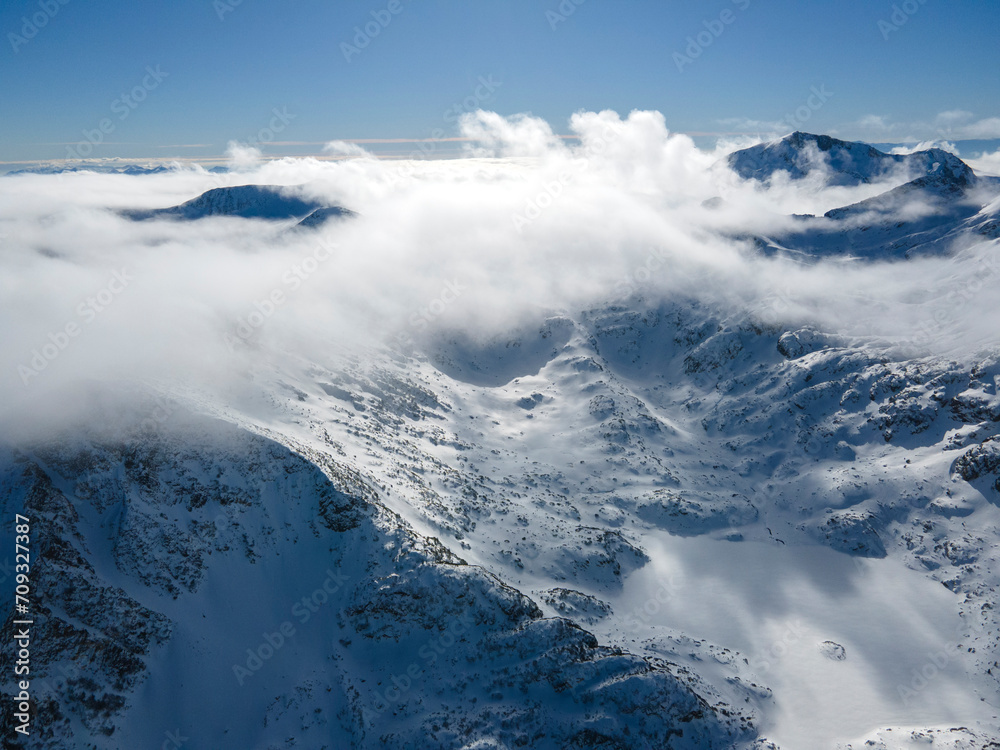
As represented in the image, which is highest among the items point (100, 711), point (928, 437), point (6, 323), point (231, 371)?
point (928, 437)

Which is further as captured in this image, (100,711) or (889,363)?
(889,363)

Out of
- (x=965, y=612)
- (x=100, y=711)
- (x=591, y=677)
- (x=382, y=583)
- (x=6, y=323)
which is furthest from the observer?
(x=6, y=323)

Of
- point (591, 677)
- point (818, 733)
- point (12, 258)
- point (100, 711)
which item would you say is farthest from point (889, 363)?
point (12, 258)

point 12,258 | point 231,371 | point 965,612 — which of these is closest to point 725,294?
point 965,612

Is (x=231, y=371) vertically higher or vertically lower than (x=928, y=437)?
lower

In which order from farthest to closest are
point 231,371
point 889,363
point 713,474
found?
1. point 889,363
2. point 713,474
3. point 231,371

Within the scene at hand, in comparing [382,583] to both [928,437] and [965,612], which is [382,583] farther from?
[928,437]
